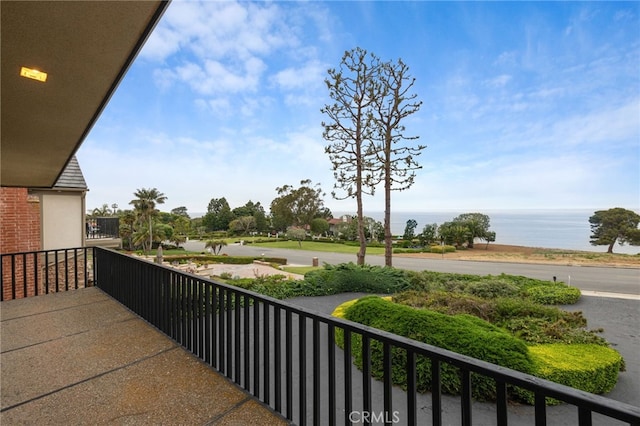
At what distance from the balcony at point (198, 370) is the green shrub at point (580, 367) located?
0.33m

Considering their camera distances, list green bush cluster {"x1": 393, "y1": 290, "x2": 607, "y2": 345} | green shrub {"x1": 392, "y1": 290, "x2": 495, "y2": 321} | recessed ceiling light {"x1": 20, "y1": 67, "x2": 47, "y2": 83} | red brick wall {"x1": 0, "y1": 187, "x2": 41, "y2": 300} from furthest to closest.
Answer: red brick wall {"x1": 0, "y1": 187, "x2": 41, "y2": 300} → green shrub {"x1": 392, "y1": 290, "x2": 495, "y2": 321} → green bush cluster {"x1": 393, "y1": 290, "x2": 607, "y2": 345} → recessed ceiling light {"x1": 20, "y1": 67, "x2": 47, "y2": 83}

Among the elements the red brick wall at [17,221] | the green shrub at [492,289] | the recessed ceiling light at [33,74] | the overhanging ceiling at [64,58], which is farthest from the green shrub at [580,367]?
the red brick wall at [17,221]

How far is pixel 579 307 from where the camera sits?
7.48 meters

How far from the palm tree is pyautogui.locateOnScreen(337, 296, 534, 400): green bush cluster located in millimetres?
30891

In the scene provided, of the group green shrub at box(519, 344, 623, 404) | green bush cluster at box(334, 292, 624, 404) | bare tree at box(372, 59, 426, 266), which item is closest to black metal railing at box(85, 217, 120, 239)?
bare tree at box(372, 59, 426, 266)

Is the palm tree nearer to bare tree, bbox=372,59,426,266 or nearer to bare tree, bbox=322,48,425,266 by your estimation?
bare tree, bbox=322,48,425,266

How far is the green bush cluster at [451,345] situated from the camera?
3170mm

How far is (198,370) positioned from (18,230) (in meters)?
6.27

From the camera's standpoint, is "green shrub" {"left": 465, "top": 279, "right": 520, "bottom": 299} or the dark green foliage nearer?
the dark green foliage

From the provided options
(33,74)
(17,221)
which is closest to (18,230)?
(17,221)

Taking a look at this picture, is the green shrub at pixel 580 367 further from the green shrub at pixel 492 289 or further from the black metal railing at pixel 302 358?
the green shrub at pixel 492 289

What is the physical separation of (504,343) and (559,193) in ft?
84.2

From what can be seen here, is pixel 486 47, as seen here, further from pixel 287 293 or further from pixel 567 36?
pixel 287 293

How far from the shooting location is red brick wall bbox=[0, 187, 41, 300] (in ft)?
18.4
